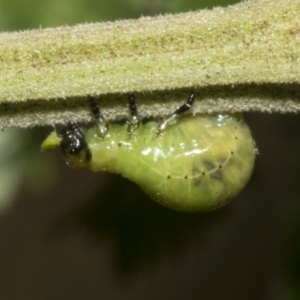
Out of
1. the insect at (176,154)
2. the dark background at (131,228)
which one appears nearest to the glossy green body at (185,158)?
the insect at (176,154)

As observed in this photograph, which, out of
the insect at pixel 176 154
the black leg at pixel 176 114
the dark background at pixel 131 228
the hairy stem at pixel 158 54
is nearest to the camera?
the hairy stem at pixel 158 54

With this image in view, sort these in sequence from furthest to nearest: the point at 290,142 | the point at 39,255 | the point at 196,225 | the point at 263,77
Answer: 1. the point at 39,255
2. the point at 290,142
3. the point at 196,225
4. the point at 263,77

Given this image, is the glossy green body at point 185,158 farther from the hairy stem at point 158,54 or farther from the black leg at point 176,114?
the hairy stem at point 158,54

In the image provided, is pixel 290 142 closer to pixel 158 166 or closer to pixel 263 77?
pixel 158 166

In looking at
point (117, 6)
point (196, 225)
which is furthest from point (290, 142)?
point (117, 6)

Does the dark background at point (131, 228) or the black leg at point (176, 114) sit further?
the dark background at point (131, 228)

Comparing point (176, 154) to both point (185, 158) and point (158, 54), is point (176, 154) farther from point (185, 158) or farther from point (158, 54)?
point (158, 54)
